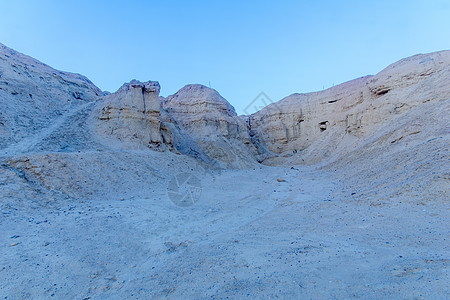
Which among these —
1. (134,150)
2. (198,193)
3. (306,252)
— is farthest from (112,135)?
(306,252)

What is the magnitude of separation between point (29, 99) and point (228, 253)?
53.8 feet

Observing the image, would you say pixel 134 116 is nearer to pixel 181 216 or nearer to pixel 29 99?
pixel 29 99

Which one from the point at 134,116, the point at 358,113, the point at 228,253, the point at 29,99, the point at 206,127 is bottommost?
the point at 228,253

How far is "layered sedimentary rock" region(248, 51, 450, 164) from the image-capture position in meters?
13.5

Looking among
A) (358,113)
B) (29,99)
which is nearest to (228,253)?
(29,99)

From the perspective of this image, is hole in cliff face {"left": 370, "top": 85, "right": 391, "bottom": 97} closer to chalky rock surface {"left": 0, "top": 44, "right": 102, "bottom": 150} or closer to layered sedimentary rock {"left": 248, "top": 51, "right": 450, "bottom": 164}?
layered sedimentary rock {"left": 248, "top": 51, "right": 450, "bottom": 164}

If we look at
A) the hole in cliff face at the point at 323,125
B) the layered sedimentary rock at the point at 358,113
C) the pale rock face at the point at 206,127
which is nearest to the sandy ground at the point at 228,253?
the layered sedimentary rock at the point at 358,113

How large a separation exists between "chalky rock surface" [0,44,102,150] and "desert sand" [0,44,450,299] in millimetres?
97

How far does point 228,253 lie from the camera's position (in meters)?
3.85

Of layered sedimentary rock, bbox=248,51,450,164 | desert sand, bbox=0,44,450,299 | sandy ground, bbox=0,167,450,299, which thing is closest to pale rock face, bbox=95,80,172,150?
desert sand, bbox=0,44,450,299

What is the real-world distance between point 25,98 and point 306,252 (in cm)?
1736

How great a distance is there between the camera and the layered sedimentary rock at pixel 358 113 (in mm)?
13531

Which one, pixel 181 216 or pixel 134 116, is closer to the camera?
pixel 181 216

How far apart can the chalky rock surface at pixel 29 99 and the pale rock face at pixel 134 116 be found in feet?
9.34
